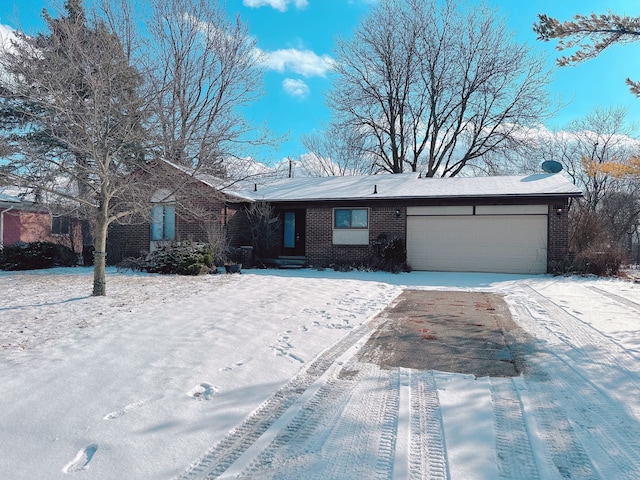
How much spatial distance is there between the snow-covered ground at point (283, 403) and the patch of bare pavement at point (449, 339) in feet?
0.90

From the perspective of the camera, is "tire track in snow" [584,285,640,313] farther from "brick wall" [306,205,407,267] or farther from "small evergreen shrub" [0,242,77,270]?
"small evergreen shrub" [0,242,77,270]

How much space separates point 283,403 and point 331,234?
12648 millimetres

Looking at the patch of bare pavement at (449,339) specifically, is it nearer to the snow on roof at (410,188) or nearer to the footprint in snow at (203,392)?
the footprint in snow at (203,392)

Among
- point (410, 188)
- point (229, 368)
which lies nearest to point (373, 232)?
point (410, 188)

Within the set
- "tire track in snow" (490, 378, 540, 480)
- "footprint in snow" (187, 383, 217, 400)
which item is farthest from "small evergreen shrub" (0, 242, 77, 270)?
"tire track in snow" (490, 378, 540, 480)

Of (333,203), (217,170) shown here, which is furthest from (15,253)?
(333,203)

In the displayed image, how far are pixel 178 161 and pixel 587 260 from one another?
12.5 meters

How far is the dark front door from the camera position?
18.0 m

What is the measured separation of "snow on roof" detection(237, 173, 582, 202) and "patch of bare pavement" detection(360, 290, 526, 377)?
6778mm

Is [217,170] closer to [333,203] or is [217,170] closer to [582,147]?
[333,203]

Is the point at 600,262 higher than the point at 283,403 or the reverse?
higher

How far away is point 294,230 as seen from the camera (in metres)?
18.0

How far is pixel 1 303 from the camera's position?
7.18 meters

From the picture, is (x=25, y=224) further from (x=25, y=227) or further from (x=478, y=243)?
(x=478, y=243)
